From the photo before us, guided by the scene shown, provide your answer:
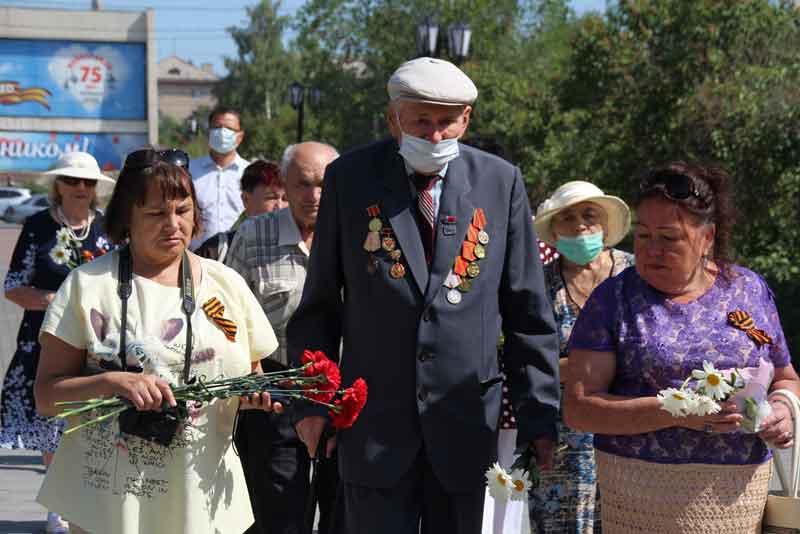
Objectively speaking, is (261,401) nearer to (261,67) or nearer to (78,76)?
(78,76)

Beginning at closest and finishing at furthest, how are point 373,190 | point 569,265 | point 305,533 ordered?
point 373,190, point 305,533, point 569,265

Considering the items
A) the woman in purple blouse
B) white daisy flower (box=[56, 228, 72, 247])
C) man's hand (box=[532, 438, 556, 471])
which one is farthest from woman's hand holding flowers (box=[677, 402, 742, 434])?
white daisy flower (box=[56, 228, 72, 247])

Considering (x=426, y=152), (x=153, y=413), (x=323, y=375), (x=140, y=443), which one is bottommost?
(x=140, y=443)

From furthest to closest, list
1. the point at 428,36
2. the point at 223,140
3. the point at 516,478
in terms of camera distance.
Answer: the point at 428,36
the point at 223,140
the point at 516,478

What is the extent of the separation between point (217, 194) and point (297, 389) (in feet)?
18.0

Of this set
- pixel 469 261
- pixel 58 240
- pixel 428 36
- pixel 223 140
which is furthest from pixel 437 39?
pixel 469 261

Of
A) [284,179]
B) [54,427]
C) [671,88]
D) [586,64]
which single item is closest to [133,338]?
[284,179]

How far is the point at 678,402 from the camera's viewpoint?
3.75 meters

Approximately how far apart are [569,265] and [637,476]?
2.08 meters

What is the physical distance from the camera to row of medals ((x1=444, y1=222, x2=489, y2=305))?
416cm

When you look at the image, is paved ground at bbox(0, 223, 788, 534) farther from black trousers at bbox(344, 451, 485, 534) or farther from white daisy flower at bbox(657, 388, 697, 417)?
white daisy flower at bbox(657, 388, 697, 417)

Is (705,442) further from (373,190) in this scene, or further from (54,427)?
(54,427)

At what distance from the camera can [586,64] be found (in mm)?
20062

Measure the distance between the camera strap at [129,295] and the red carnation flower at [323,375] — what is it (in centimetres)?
37
